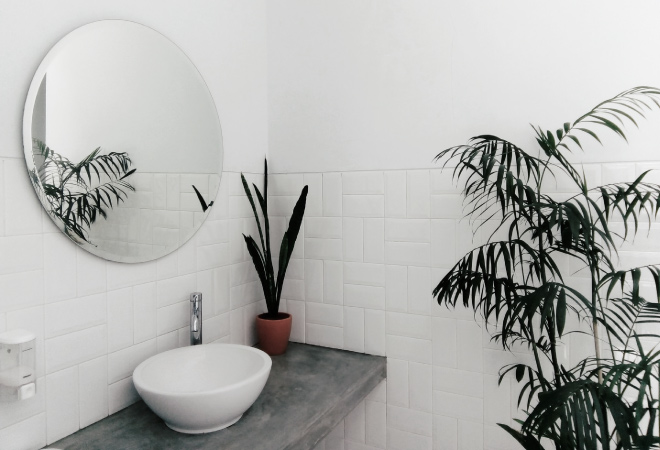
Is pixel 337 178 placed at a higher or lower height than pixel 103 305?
higher

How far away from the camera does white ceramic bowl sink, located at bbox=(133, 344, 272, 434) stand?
115cm

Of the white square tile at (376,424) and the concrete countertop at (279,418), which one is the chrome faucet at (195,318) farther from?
the white square tile at (376,424)

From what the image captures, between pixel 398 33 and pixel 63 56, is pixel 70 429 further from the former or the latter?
pixel 398 33

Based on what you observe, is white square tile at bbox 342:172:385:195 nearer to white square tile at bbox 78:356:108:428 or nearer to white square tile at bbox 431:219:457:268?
white square tile at bbox 431:219:457:268

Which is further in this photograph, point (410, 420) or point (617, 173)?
point (410, 420)

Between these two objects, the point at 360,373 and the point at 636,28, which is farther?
the point at 360,373

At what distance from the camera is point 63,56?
1199 millimetres

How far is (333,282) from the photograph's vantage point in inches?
76.3

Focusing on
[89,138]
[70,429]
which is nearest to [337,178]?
[89,138]

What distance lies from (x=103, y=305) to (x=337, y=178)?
104 cm

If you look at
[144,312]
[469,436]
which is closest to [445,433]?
[469,436]

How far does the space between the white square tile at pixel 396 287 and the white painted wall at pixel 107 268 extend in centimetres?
63

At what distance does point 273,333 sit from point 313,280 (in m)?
0.30

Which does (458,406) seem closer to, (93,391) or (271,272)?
(271,272)
